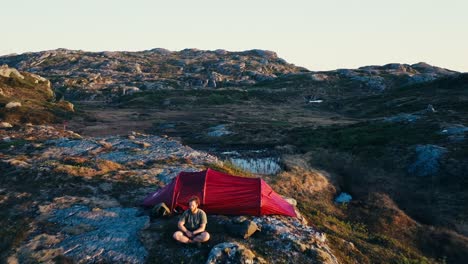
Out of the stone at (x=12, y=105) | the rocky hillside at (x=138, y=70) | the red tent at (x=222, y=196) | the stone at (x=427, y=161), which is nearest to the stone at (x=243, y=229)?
the red tent at (x=222, y=196)

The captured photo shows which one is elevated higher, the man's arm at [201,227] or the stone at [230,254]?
the man's arm at [201,227]

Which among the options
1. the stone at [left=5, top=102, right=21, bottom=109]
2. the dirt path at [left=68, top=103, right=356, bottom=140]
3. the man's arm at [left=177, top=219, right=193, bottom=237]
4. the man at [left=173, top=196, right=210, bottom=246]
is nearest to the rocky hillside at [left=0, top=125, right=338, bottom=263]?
the man at [left=173, top=196, right=210, bottom=246]

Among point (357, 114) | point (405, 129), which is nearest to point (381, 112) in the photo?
point (357, 114)

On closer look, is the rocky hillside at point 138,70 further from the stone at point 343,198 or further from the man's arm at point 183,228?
the man's arm at point 183,228

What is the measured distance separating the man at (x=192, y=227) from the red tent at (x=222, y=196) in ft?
7.49

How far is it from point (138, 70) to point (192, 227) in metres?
146

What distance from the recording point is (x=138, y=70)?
507ft

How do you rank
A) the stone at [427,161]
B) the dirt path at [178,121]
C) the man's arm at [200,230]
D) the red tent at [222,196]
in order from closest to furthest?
the man's arm at [200,230]
the red tent at [222,196]
the stone at [427,161]
the dirt path at [178,121]

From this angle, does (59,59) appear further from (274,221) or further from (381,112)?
(274,221)

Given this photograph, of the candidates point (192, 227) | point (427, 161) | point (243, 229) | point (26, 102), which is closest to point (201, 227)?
point (192, 227)

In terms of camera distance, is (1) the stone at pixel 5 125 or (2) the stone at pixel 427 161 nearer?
(2) the stone at pixel 427 161

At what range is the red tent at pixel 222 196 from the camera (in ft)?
57.8

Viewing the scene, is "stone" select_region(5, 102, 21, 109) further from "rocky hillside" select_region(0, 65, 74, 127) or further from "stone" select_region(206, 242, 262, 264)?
"stone" select_region(206, 242, 262, 264)

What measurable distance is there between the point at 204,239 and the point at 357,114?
62741 millimetres
